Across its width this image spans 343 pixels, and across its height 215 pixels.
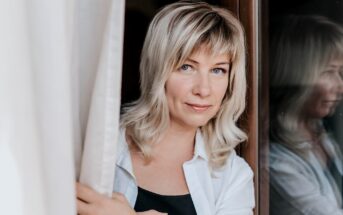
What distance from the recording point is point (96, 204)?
2.75 feet

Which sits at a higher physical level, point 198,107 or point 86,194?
point 198,107

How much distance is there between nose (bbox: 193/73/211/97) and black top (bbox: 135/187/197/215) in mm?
250

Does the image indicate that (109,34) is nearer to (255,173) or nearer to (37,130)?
Answer: (37,130)

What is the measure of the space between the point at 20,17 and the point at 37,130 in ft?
0.48

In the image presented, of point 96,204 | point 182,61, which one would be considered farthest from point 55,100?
point 182,61

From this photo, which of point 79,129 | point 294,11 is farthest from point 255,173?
point 79,129

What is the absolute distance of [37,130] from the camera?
1.99 ft

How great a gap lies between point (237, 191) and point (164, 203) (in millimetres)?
177

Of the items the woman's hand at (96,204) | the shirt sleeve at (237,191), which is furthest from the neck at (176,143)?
the woman's hand at (96,204)

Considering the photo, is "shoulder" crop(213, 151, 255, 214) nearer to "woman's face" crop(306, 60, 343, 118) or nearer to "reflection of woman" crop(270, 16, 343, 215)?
"reflection of woman" crop(270, 16, 343, 215)

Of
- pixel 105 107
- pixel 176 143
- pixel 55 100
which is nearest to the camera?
pixel 55 100

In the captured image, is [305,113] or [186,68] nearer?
[186,68]

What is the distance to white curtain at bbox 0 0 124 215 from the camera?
572 millimetres

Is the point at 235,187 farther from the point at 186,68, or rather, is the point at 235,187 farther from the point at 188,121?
the point at 186,68
